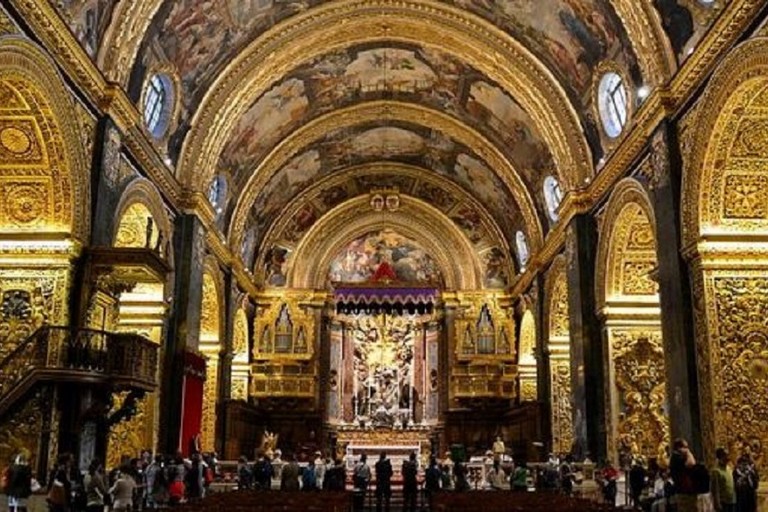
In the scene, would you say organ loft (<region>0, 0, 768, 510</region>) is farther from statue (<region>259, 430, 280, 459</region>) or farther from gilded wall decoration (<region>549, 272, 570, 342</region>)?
statue (<region>259, 430, 280, 459</region>)

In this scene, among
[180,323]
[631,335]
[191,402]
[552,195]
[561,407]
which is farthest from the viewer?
[552,195]

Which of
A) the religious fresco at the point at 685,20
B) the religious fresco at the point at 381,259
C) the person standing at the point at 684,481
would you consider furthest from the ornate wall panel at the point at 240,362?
the person standing at the point at 684,481

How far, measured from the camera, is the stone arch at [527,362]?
87.5ft

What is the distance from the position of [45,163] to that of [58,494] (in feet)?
19.0

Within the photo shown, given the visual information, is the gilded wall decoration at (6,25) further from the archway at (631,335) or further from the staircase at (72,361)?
the archway at (631,335)

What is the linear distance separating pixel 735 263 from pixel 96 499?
9.97 m

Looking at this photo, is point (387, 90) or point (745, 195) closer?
point (745, 195)

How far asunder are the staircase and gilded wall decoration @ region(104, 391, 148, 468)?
10.0ft

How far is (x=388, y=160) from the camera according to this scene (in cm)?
2831

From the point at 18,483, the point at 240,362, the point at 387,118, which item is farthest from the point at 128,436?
the point at 387,118

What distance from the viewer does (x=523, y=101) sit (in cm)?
1973

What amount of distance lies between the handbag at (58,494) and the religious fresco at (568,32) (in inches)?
485

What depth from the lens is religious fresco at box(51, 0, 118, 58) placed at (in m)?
12.1

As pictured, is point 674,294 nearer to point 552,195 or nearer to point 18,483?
point 552,195
